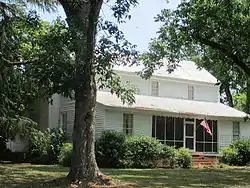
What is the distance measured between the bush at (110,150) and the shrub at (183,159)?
12.0 ft

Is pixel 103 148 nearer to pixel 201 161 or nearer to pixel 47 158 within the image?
pixel 47 158

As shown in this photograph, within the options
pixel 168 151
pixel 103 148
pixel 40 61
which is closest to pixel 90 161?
pixel 40 61

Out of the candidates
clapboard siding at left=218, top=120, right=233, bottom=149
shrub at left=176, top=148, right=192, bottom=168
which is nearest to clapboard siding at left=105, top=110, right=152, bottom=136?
shrub at left=176, top=148, right=192, bottom=168

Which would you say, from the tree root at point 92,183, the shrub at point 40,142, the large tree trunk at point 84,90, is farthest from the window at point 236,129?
the large tree trunk at point 84,90

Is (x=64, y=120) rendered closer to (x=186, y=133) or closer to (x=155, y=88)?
(x=155, y=88)

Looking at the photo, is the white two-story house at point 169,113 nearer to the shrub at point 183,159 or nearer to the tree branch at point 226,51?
the shrub at point 183,159

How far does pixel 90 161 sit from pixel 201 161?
14876 mm

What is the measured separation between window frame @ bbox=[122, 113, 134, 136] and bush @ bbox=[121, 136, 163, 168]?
204 cm

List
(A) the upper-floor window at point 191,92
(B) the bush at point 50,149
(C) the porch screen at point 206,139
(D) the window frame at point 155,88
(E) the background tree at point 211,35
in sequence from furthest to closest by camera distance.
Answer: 1. (A) the upper-floor window at point 191,92
2. (D) the window frame at point 155,88
3. (C) the porch screen at point 206,139
4. (B) the bush at point 50,149
5. (E) the background tree at point 211,35

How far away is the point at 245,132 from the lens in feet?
98.6

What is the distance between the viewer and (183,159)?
2455cm

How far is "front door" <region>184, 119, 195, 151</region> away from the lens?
1117 inches

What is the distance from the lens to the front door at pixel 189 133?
2838cm

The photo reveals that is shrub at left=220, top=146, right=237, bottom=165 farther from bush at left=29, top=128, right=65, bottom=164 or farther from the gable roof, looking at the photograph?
bush at left=29, top=128, right=65, bottom=164
